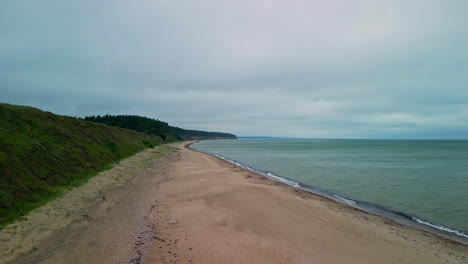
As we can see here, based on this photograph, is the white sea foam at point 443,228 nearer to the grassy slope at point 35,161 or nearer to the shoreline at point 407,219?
the shoreline at point 407,219

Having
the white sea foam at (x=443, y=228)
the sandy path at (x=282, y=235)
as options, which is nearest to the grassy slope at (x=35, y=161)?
the sandy path at (x=282, y=235)

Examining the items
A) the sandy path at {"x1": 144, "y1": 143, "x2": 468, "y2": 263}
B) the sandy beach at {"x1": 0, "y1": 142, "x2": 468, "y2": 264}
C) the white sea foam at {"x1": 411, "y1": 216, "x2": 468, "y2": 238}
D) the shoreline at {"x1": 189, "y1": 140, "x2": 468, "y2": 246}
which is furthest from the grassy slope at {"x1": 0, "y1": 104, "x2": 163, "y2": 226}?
the white sea foam at {"x1": 411, "y1": 216, "x2": 468, "y2": 238}

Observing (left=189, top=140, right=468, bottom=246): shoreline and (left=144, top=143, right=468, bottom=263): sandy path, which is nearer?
(left=144, top=143, right=468, bottom=263): sandy path

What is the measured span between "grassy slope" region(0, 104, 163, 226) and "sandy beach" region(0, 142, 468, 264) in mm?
1241

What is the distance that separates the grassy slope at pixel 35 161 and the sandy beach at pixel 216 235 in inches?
48.9

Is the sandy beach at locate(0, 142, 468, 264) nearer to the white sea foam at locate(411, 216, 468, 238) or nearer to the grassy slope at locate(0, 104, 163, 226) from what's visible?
the grassy slope at locate(0, 104, 163, 226)

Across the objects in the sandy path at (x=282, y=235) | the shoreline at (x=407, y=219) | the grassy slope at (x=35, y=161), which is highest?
the grassy slope at (x=35, y=161)

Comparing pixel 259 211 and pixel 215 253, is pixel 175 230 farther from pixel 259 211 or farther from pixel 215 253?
pixel 259 211

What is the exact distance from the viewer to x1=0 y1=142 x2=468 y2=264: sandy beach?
284 inches

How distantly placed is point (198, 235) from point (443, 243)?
10066mm

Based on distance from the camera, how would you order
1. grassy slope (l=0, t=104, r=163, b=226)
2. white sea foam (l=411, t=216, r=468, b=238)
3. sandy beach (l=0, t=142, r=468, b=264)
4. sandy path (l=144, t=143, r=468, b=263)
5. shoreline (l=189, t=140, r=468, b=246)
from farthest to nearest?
white sea foam (l=411, t=216, r=468, b=238)
shoreline (l=189, t=140, r=468, b=246)
grassy slope (l=0, t=104, r=163, b=226)
sandy path (l=144, t=143, r=468, b=263)
sandy beach (l=0, t=142, r=468, b=264)

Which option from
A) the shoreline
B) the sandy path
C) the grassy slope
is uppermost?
the grassy slope

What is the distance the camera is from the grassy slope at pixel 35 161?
403 inches

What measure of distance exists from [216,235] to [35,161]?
12170mm
